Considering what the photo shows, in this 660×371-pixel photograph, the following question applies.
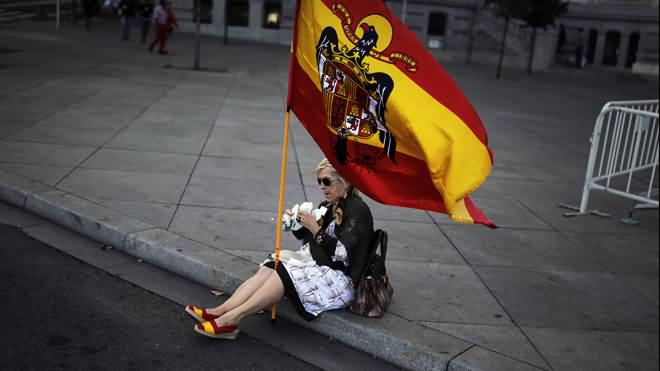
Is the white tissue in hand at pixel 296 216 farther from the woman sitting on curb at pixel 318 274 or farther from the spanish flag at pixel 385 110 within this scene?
the spanish flag at pixel 385 110

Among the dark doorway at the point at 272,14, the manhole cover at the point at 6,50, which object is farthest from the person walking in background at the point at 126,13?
the dark doorway at the point at 272,14

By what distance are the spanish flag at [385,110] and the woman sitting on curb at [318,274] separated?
0.27m

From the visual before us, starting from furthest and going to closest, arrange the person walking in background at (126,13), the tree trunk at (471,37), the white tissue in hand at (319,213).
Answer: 1. the tree trunk at (471,37)
2. the person walking in background at (126,13)
3. the white tissue in hand at (319,213)

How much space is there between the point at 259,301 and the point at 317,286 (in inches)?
15.8

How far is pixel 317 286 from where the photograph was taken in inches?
180

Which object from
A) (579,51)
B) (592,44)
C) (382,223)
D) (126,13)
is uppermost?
(592,44)

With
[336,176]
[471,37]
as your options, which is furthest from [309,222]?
[471,37]

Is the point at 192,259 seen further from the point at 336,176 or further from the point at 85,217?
the point at 336,176

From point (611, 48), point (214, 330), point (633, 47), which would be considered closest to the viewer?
point (214, 330)

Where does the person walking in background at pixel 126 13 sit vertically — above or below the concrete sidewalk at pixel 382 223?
above

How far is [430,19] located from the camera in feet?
114

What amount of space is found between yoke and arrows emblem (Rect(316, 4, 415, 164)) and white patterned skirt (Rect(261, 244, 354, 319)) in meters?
0.79

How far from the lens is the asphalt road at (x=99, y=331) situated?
4145mm

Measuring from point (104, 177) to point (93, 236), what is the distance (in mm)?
1571
